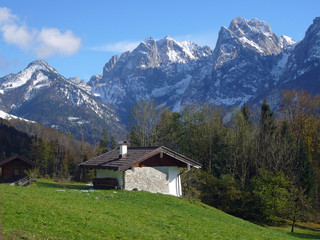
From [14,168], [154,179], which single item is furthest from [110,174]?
[14,168]

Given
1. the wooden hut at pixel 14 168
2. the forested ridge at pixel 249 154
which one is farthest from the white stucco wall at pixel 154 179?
the wooden hut at pixel 14 168

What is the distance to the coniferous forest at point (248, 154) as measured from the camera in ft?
115

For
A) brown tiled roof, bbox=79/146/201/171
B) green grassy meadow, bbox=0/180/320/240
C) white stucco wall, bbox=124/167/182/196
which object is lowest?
green grassy meadow, bbox=0/180/320/240

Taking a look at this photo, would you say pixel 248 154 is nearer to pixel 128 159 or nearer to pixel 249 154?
pixel 249 154

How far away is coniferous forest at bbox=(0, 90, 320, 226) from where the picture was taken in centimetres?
3519

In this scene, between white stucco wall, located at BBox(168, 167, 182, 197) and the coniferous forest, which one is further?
the coniferous forest

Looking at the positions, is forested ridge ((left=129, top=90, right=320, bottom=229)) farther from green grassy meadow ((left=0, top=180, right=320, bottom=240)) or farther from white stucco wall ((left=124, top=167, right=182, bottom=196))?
green grassy meadow ((left=0, top=180, right=320, bottom=240))

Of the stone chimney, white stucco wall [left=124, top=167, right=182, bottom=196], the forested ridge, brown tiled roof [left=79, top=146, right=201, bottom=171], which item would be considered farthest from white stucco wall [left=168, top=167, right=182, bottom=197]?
the forested ridge

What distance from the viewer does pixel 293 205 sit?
32719 mm

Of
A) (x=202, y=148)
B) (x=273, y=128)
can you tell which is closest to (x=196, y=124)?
(x=202, y=148)

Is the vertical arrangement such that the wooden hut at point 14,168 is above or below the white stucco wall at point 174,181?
above

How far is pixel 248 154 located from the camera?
151 ft

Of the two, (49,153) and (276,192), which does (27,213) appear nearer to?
(276,192)

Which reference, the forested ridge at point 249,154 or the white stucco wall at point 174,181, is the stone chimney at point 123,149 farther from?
the forested ridge at point 249,154
